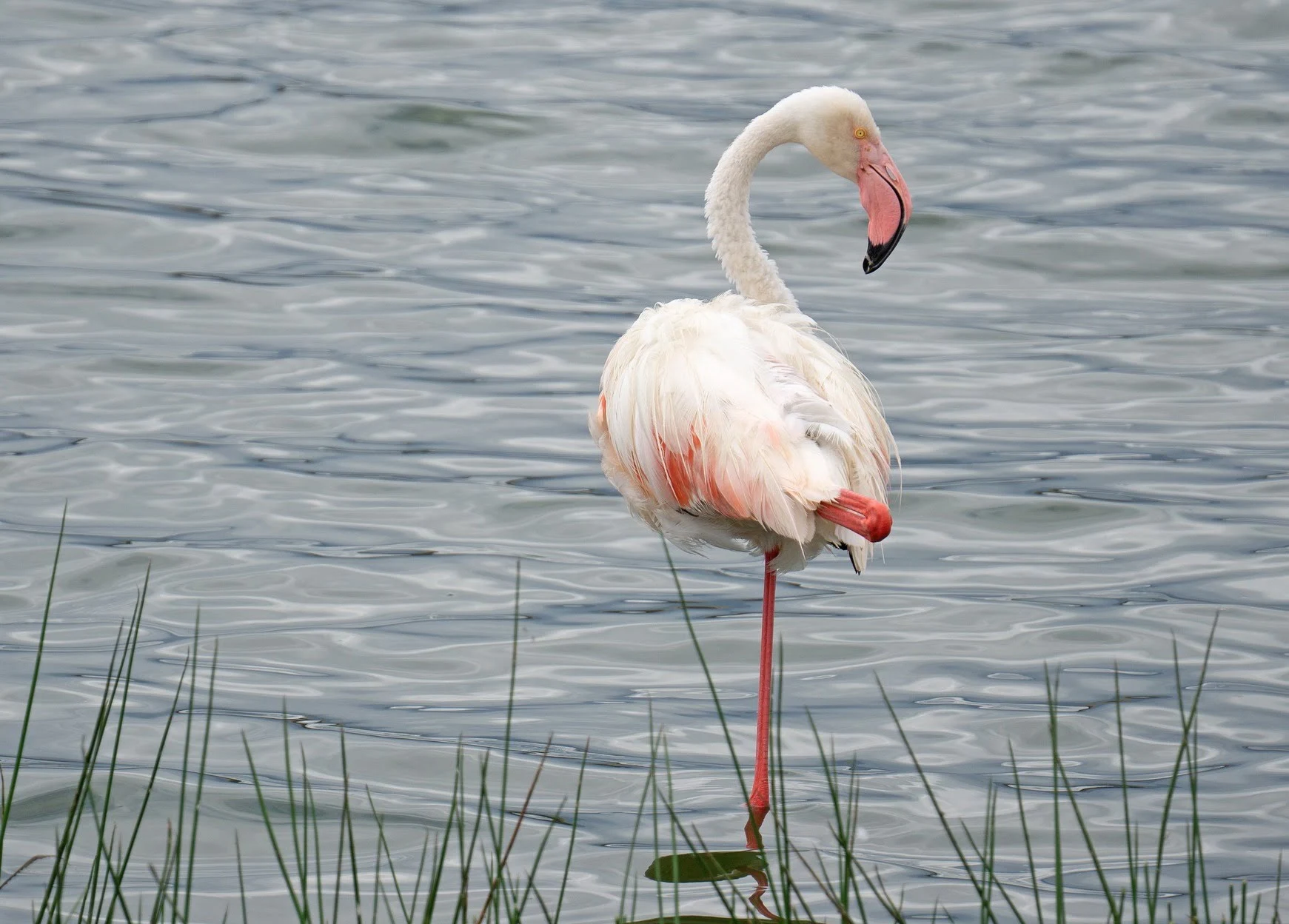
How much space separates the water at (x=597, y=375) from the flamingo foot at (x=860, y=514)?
109 cm

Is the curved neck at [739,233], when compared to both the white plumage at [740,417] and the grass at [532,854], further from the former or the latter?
the grass at [532,854]

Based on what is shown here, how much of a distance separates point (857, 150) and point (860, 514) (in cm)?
199

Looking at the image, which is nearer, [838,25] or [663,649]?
[663,649]

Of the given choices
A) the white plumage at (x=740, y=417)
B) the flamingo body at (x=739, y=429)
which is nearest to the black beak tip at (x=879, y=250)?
the white plumage at (x=740, y=417)

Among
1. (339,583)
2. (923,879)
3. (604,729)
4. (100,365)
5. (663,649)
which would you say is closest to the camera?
(923,879)

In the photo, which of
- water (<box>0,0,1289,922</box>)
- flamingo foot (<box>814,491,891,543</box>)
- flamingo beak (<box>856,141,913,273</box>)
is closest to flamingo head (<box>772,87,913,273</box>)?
flamingo beak (<box>856,141,913,273</box>)

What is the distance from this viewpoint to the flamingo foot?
152 inches

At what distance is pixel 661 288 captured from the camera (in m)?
11.0

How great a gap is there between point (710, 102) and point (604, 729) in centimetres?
936

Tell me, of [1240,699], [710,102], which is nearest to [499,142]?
[710,102]

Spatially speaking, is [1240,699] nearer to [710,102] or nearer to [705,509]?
[705,509]

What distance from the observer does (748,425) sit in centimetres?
446

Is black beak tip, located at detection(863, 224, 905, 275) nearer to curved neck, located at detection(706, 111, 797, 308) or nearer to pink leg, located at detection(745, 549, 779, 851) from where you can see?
curved neck, located at detection(706, 111, 797, 308)

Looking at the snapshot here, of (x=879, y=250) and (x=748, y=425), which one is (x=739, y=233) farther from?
(x=748, y=425)
